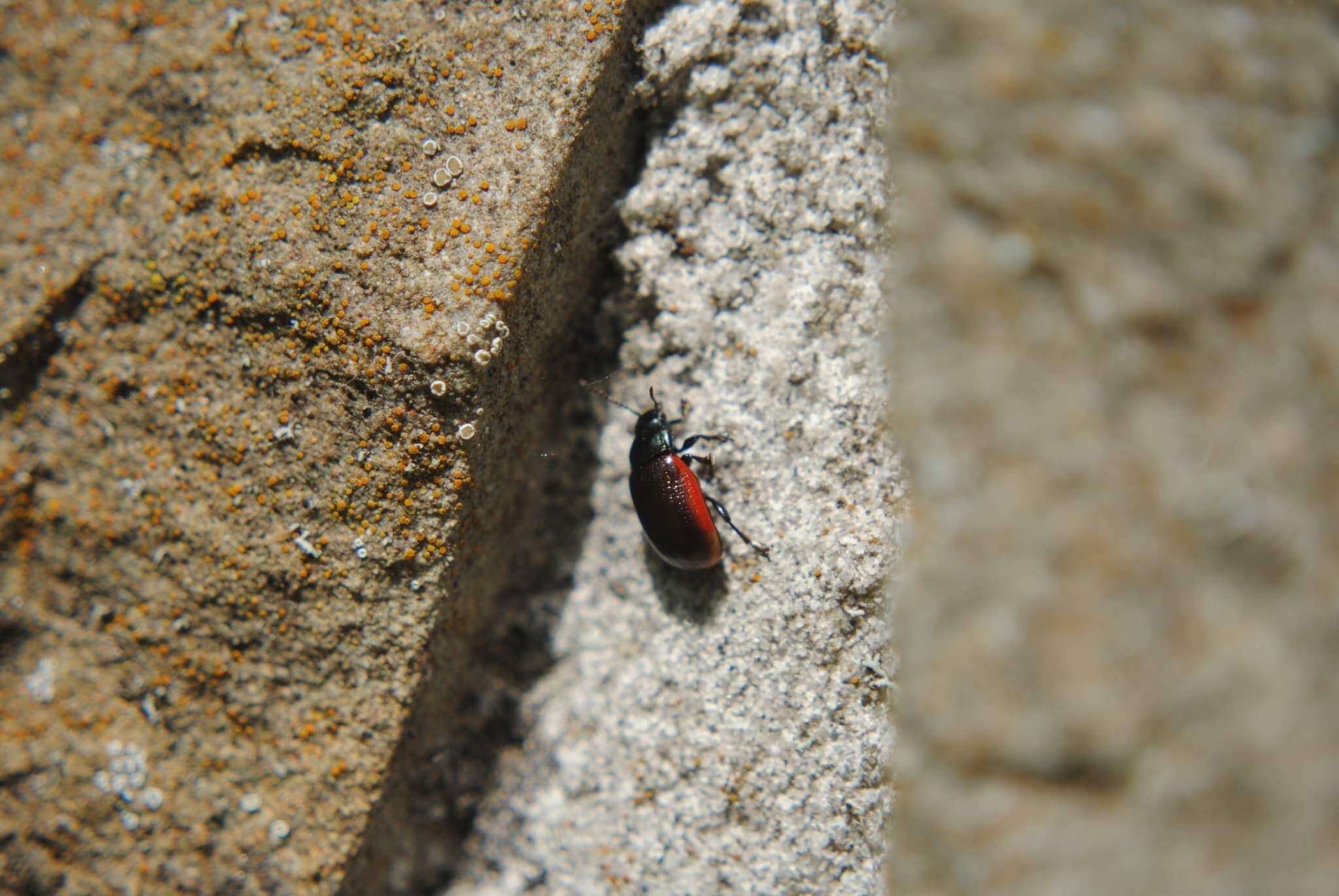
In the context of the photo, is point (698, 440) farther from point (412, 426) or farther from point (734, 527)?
point (412, 426)

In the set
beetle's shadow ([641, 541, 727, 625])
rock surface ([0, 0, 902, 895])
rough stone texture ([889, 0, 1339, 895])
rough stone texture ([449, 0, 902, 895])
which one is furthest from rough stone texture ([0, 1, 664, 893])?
rough stone texture ([889, 0, 1339, 895])

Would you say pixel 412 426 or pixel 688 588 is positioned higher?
pixel 412 426

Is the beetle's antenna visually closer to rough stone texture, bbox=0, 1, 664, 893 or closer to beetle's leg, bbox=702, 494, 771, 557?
rough stone texture, bbox=0, 1, 664, 893

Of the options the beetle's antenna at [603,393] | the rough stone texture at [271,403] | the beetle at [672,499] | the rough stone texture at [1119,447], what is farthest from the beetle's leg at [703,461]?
the rough stone texture at [1119,447]

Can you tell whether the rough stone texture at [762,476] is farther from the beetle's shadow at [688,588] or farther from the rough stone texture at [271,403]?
the rough stone texture at [271,403]

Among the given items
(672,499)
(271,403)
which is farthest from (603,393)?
(271,403)

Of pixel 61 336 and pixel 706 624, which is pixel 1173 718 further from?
pixel 61 336
